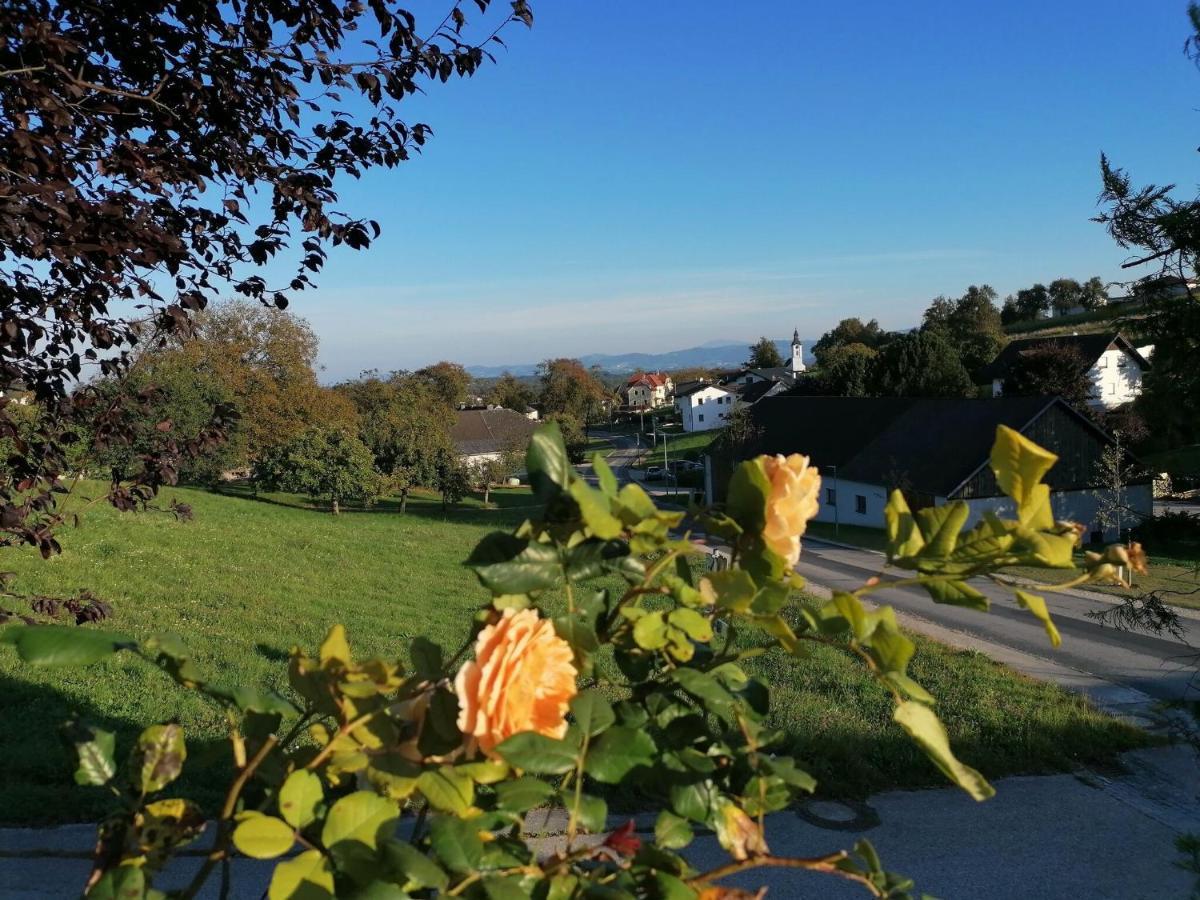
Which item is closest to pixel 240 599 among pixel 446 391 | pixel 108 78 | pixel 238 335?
pixel 108 78

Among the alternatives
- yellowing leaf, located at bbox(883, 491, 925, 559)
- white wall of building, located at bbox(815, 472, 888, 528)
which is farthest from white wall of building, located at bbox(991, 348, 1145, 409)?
yellowing leaf, located at bbox(883, 491, 925, 559)

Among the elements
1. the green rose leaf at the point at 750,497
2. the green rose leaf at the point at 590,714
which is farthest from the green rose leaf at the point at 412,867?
the green rose leaf at the point at 750,497

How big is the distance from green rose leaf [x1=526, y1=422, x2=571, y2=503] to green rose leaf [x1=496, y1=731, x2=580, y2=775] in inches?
9.9

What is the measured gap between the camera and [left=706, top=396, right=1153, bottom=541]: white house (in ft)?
91.4

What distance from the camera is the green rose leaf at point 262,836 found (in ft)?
2.74

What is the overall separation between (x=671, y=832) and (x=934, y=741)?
32 centimetres

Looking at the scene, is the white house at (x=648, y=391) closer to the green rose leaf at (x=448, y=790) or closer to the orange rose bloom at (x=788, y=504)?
the orange rose bloom at (x=788, y=504)

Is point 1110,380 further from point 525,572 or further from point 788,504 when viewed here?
point 525,572

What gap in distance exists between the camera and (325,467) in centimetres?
3503

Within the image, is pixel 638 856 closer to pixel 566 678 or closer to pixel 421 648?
pixel 566 678

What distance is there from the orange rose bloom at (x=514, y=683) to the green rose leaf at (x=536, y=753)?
0.04 ft

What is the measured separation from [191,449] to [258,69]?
68.7 inches

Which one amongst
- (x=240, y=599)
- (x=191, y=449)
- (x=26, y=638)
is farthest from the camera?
(x=240, y=599)

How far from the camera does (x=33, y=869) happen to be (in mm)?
4266
